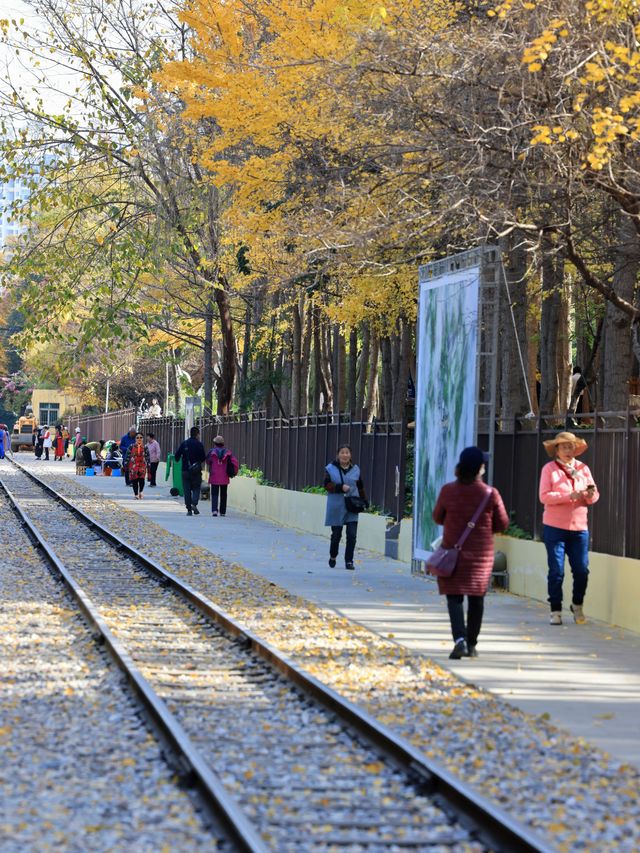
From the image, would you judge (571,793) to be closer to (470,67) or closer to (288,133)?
(470,67)

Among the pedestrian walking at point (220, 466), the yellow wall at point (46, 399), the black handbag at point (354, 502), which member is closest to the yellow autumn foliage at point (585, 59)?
the black handbag at point (354, 502)

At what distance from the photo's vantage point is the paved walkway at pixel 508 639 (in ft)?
36.0

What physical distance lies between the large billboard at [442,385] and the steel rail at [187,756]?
211 inches

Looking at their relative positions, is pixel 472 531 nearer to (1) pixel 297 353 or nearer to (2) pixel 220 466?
(2) pixel 220 466

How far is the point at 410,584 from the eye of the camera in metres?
20.4

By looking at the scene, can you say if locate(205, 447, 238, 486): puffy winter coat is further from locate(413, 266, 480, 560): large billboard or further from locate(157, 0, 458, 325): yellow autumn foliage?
locate(413, 266, 480, 560): large billboard

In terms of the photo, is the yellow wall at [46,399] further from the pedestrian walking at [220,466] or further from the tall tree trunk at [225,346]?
the pedestrian walking at [220,466]

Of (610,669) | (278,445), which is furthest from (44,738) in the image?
(278,445)

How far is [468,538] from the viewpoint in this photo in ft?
43.2

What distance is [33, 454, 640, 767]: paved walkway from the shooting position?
10969 mm

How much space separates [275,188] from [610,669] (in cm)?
1269

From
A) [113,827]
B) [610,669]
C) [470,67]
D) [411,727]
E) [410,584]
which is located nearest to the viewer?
[113,827]

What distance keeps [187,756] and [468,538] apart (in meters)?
5.03

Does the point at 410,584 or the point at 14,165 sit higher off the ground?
the point at 14,165
